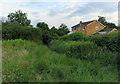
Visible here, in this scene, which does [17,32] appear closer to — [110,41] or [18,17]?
[110,41]

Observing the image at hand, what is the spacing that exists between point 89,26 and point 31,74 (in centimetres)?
2566

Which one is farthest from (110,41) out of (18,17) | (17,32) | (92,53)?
(18,17)

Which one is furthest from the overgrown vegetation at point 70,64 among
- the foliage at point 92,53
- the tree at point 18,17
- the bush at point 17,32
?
the tree at point 18,17

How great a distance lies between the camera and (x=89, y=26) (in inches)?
997

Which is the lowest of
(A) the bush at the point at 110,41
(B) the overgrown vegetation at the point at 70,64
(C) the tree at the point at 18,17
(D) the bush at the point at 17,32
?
(B) the overgrown vegetation at the point at 70,64

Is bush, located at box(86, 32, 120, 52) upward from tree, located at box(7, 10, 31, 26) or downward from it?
downward

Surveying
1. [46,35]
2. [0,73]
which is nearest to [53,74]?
[0,73]

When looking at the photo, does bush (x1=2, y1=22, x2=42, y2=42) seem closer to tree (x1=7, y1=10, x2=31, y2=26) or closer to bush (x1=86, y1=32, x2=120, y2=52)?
bush (x1=86, y1=32, x2=120, y2=52)

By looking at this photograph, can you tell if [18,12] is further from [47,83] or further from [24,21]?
[47,83]

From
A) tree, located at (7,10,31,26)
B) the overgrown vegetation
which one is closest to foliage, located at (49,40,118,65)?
the overgrown vegetation

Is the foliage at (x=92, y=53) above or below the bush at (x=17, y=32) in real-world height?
below

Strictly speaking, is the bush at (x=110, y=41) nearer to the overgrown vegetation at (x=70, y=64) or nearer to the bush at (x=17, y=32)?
the overgrown vegetation at (x=70, y=64)

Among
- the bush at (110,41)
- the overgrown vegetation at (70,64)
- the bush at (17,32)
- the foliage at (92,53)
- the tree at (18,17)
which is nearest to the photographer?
the overgrown vegetation at (70,64)

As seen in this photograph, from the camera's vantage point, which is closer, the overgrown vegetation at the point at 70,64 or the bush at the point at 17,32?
the overgrown vegetation at the point at 70,64
